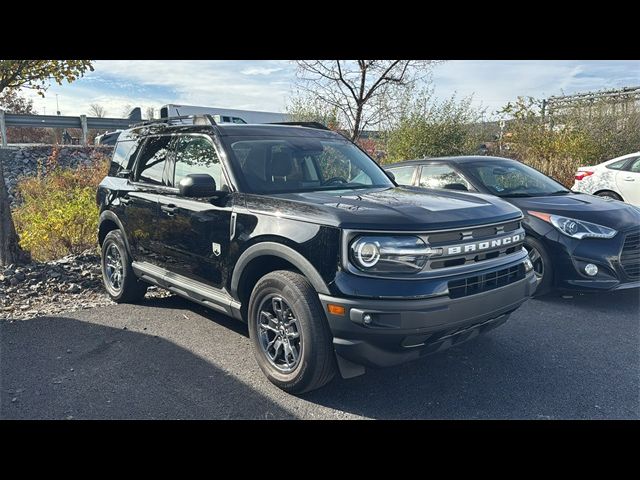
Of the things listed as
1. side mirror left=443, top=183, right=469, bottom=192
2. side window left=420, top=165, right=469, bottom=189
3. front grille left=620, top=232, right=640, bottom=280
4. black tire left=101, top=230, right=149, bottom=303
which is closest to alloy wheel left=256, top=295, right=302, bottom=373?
black tire left=101, top=230, right=149, bottom=303

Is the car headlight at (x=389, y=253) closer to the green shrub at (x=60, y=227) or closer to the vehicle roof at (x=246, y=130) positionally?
the vehicle roof at (x=246, y=130)

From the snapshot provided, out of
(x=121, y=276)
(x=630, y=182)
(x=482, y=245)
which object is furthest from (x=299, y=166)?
(x=630, y=182)

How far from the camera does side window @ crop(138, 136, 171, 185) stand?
184 inches

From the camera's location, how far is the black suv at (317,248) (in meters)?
2.91

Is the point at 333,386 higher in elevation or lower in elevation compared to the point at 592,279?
lower

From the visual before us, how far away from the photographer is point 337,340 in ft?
9.75

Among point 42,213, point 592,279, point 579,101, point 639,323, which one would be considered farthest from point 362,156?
point 579,101

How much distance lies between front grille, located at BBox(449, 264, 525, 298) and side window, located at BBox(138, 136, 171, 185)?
2947 mm

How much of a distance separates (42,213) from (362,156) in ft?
22.8

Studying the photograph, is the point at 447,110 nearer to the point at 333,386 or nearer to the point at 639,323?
the point at 639,323

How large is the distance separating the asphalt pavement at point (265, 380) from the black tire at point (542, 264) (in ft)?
1.28

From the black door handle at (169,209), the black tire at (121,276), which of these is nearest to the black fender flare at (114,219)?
the black tire at (121,276)

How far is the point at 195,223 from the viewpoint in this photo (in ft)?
13.2

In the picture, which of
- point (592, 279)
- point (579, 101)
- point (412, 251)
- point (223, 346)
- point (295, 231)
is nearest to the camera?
point (412, 251)
